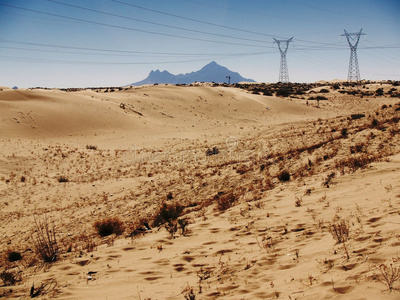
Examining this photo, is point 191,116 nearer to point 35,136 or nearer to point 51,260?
point 35,136

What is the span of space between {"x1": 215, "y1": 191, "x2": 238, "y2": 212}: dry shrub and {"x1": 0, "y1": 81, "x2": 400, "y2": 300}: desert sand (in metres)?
0.08

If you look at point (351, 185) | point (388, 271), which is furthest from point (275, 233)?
point (351, 185)

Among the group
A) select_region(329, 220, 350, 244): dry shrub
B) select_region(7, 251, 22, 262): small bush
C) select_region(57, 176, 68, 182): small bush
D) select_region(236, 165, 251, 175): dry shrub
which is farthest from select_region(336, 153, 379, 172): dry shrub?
select_region(57, 176, 68, 182): small bush

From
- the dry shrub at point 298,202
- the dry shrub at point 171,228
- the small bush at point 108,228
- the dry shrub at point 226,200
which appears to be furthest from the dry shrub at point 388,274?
the small bush at point 108,228

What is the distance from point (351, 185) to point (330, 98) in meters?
57.7

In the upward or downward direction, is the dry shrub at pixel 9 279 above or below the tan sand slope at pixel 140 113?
below

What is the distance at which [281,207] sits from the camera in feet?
25.8

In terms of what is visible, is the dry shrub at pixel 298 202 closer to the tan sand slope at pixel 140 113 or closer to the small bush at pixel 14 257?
the small bush at pixel 14 257

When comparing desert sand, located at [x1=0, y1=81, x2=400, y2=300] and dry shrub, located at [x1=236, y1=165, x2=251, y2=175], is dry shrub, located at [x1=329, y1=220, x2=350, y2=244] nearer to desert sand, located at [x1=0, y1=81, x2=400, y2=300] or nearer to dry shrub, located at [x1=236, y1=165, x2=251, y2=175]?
desert sand, located at [x1=0, y1=81, x2=400, y2=300]

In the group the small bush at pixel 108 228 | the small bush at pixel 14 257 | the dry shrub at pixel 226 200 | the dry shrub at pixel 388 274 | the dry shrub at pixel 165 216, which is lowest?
the small bush at pixel 14 257

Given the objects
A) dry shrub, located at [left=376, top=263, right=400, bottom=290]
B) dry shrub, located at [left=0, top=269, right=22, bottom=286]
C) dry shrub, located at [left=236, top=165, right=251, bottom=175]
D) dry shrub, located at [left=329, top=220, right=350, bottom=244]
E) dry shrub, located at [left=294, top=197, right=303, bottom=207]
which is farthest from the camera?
dry shrub, located at [left=236, top=165, right=251, bottom=175]

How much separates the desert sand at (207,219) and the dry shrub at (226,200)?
8 centimetres

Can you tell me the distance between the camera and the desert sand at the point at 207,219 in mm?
4258

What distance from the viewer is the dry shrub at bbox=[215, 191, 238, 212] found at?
910cm
